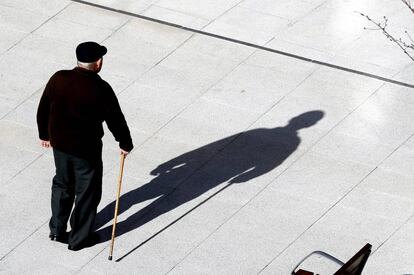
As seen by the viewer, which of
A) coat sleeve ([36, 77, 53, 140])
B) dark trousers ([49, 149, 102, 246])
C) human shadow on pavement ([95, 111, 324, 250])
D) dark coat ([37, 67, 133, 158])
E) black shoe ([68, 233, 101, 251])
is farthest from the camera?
human shadow on pavement ([95, 111, 324, 250])

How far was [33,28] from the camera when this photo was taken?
13648mm

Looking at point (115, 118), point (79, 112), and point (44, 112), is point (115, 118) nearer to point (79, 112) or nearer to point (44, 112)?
point (79, 112)

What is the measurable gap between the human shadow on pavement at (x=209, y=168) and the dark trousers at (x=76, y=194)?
29cm

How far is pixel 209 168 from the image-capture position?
11406 millimetres

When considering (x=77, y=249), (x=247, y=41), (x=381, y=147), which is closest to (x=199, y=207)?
(x=77, y=249)

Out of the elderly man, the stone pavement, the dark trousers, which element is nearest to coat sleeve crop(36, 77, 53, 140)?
the elderly man

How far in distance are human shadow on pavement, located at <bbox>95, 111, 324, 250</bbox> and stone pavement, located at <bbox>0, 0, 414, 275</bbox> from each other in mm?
16

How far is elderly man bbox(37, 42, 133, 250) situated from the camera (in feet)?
31.9

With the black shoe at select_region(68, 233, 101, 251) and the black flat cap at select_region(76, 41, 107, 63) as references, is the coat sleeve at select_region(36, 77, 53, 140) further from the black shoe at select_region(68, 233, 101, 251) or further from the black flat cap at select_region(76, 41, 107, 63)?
the black shoe at select_region(68, 233, 101, 251)

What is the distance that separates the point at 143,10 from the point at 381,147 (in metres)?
3.76

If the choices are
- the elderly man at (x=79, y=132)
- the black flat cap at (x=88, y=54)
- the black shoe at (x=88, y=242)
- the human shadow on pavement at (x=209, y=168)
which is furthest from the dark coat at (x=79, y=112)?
the human shadow on pavement at (x=209, y=168)

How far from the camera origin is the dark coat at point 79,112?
9703 mm

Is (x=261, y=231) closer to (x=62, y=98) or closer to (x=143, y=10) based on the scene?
(x=62, y=98)

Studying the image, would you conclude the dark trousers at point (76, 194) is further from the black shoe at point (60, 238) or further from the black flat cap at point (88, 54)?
the black flat cap at point (88, 54)
